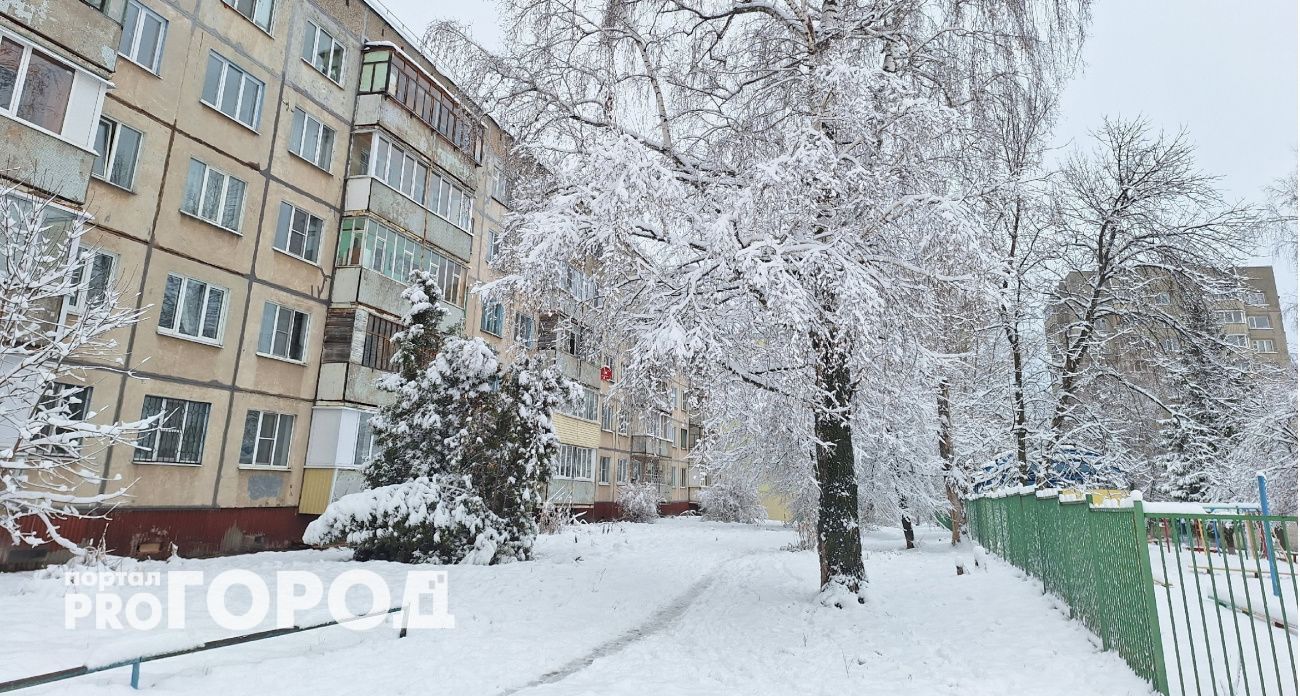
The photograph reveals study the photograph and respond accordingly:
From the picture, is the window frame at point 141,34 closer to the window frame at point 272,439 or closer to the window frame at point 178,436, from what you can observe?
the window frame at point 178,436

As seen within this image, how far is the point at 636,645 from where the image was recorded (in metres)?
8.77

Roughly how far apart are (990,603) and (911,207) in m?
6.01

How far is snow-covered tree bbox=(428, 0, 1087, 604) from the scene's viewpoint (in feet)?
28.3

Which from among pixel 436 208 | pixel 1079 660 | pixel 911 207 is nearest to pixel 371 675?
pixel 1079 660

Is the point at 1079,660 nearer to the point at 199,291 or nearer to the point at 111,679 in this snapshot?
the point at 111,679

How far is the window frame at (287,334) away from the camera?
17.5 m

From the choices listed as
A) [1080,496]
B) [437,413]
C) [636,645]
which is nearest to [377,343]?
[437,413]

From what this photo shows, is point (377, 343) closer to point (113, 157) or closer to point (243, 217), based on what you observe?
point (243, 217)

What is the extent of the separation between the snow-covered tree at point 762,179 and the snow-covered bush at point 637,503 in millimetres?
24463

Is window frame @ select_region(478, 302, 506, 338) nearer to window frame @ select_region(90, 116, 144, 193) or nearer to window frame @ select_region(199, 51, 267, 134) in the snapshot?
window frame @ select_region(199, 51, 267, 134)

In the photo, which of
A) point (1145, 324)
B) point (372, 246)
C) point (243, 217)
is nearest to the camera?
point (243, 217)

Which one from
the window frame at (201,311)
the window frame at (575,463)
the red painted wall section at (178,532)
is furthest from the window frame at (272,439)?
the window frame at (575,463)

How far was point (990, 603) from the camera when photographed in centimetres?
1070

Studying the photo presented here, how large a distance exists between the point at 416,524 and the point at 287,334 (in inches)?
284
